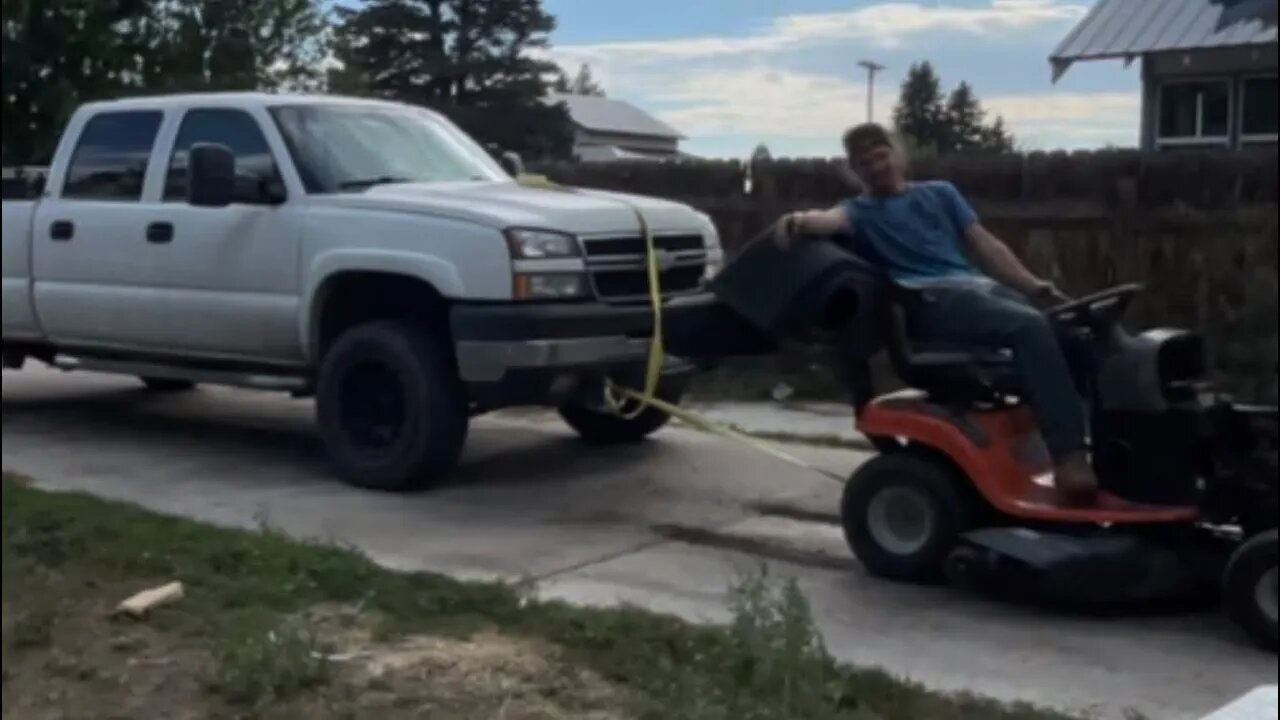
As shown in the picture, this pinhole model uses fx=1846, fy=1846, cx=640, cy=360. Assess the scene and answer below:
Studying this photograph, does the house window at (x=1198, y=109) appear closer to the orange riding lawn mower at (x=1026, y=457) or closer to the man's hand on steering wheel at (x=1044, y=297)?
the orange riding lawn mower at (x=1026, y=457)

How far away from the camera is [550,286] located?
283 inches

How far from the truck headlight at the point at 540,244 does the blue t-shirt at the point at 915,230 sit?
1.54 metres

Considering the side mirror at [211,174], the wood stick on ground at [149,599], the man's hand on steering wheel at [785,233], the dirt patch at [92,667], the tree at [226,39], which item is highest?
the tree at [226,39]

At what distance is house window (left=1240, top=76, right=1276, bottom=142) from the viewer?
2.31 m

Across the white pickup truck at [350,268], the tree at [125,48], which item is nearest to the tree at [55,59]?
the tree at [125,48]

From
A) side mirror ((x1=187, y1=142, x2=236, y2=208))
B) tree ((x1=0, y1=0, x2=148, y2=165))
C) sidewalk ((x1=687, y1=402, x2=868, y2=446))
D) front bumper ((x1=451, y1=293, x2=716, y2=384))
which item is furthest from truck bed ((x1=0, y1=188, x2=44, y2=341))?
tree ((x1=0, y1=0, x2=148, y2=165))

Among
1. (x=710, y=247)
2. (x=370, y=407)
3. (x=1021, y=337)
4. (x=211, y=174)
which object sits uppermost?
(x=211, y=174)

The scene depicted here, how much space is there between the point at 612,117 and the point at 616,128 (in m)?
0.02

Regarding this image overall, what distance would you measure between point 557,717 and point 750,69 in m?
2.01

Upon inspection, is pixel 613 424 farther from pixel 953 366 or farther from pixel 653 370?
pixel 953 366

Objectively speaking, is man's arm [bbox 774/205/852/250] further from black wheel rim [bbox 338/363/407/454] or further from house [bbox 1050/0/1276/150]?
house [bbox 1050/0/1276/150]

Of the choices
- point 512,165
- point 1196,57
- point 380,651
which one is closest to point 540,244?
point 512,165

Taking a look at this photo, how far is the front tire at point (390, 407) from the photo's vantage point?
7422mm

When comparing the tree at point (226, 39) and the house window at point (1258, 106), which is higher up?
the tree at point (226, 39)
